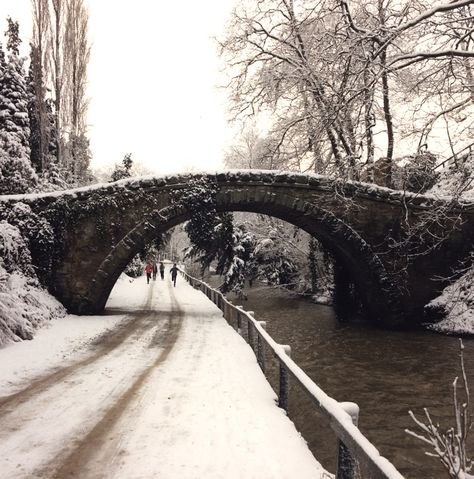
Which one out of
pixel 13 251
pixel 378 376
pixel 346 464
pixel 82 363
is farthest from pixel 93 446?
pixel 13 251

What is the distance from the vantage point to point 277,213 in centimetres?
1881

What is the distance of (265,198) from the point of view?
1747 centimetres

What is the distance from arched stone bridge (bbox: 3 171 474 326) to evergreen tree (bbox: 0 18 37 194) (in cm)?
776

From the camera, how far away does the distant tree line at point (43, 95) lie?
25031 millimetres

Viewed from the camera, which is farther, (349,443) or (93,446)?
(93,446)

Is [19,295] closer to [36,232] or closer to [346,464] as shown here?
[36,232]

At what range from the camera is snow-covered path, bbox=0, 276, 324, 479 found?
4.20 meters

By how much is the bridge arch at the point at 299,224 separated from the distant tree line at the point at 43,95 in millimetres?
9531

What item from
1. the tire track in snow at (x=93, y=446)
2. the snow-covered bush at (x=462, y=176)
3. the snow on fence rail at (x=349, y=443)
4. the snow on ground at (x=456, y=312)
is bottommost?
the snow on ground at (x=456, y=312)

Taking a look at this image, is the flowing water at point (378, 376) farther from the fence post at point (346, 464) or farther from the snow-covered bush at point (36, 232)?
the snow-covered bush at point (36, 232)

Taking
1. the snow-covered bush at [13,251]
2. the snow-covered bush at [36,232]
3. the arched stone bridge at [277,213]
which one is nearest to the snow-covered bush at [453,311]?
the arched stone bridge at [277,213]

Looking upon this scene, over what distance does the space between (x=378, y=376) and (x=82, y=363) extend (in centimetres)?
682

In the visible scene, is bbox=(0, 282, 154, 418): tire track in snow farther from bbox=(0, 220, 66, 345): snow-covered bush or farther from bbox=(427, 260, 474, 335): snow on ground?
bbox=(427, 260, 474, 335): snow on ground

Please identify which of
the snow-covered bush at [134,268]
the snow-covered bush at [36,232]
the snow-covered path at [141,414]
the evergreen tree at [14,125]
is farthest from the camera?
the snow-covered bush at [134,268]
